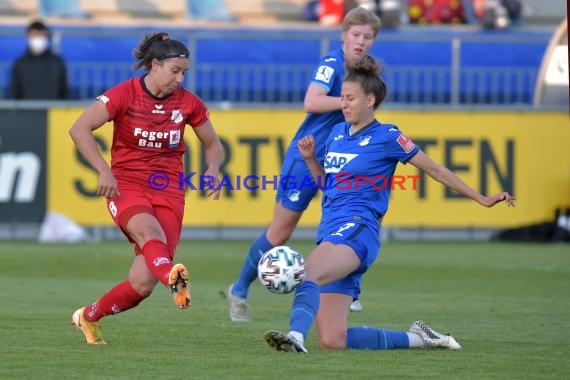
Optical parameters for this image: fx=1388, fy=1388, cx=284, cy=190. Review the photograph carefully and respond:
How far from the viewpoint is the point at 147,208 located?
8.41 metres

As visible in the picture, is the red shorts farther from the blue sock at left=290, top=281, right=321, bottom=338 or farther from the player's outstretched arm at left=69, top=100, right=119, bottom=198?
the blue sock at left=290, top=281, right=321, bottom=338

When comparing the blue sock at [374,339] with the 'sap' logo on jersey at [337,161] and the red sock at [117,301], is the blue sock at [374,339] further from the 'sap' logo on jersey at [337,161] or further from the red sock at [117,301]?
the red sock at [117,301]

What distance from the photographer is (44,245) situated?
55.5 ft

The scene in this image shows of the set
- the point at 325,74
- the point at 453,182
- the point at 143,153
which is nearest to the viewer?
the point at 453,182

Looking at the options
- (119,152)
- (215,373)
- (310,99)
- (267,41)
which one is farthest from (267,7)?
(215,373)

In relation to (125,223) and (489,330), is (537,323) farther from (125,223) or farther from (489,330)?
(125,223)

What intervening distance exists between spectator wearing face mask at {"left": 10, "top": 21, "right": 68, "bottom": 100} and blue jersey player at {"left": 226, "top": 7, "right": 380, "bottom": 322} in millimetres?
8162

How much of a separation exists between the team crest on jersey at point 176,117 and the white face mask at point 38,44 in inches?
392

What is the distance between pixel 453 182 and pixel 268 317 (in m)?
2.82

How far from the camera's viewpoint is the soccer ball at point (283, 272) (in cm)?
786

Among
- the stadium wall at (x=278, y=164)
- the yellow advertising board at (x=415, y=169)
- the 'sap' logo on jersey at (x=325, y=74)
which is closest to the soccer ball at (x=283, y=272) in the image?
the 'sap' logo on jersey at (x=325, y=74)

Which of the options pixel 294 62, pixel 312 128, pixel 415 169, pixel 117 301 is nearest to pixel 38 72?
pixel 294 62

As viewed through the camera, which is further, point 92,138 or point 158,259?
point 92,138

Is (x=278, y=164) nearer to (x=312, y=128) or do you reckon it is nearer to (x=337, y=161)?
(x=312, y=128)
